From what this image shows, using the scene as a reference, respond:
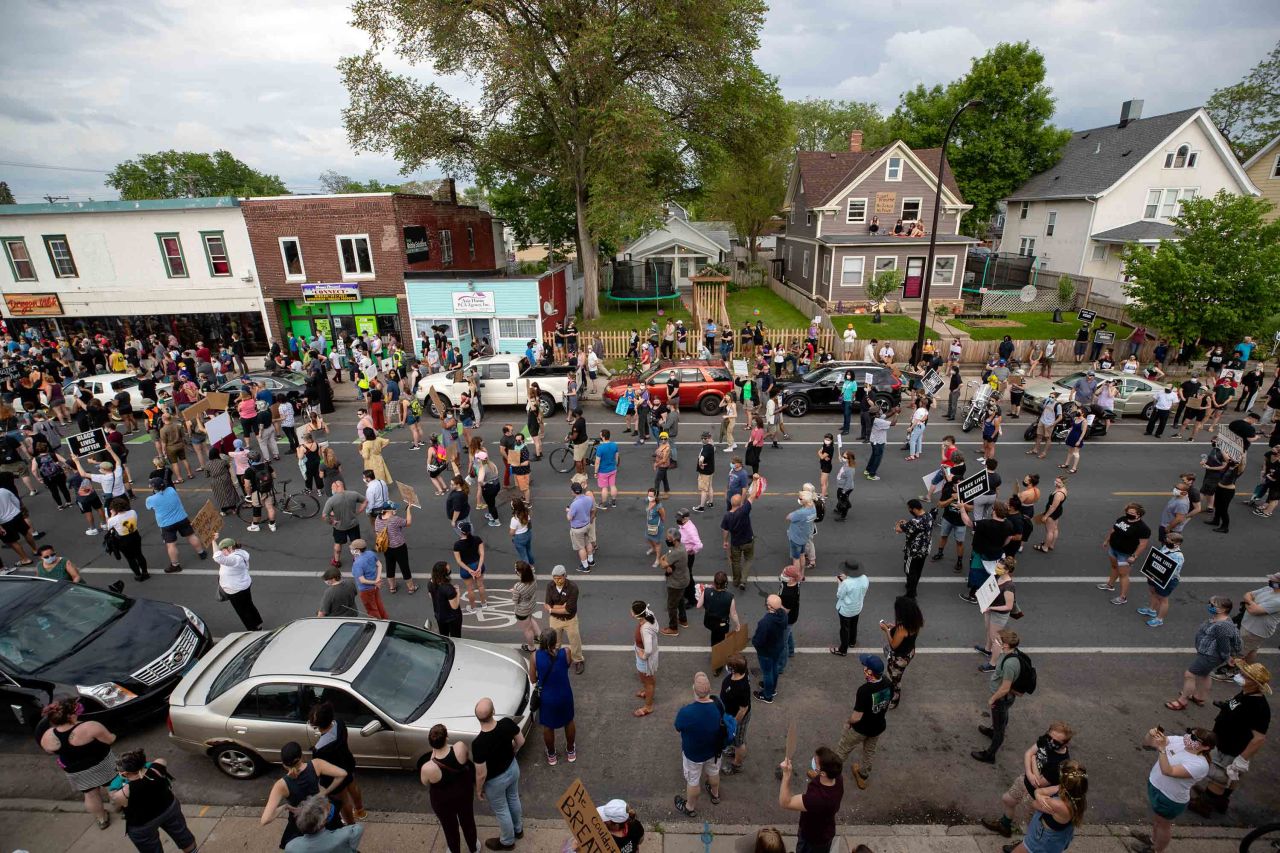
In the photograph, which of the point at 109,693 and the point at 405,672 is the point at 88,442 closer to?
the point at 109,693

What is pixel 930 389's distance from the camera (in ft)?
56.5

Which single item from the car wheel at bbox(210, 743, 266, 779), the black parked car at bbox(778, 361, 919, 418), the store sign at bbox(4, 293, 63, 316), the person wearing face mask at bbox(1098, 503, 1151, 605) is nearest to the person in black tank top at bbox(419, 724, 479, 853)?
the car wheel at bbox(210, 743, 266, 779)

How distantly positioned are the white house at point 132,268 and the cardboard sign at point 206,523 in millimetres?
19338

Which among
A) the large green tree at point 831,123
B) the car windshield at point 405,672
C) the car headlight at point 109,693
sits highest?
the large green tree at point 831,123

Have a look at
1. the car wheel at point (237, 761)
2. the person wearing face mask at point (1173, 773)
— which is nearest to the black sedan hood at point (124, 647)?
the car wheel at point (237, 761)

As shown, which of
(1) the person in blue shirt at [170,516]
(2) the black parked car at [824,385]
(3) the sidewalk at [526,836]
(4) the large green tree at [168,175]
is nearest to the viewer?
(3) the sidewalk at [526,836]

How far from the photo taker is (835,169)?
37.7 m

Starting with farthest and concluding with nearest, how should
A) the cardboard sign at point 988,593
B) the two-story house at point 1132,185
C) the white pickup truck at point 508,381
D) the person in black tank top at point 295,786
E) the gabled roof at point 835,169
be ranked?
the gabled roof at point 835,169
the two-story house at point 1132,185
the white pickup truck at point 508,381
the cardboard sign at point 988,593
the person in black tank top at point 295,786

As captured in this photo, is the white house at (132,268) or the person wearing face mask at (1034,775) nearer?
the person wearing face mask at (1034,775)

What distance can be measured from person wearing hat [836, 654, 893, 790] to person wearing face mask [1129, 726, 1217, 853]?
90.2 inches

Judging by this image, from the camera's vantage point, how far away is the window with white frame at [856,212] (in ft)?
112

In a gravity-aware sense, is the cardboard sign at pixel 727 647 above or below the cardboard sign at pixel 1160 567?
above

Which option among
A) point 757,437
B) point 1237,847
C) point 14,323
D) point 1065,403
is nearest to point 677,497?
point 757,437

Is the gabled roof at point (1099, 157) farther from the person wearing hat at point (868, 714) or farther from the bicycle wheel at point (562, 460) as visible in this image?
the person wearing hat at point (868, 714)
